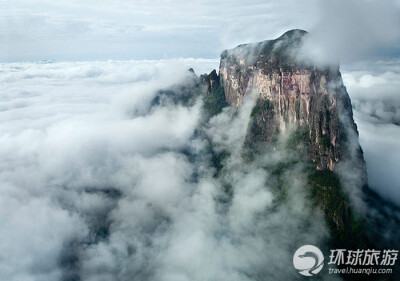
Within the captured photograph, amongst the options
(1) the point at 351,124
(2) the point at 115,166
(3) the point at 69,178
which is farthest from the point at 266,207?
(3) the point at 69,178

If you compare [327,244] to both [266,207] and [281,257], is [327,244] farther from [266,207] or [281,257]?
[266,207]
